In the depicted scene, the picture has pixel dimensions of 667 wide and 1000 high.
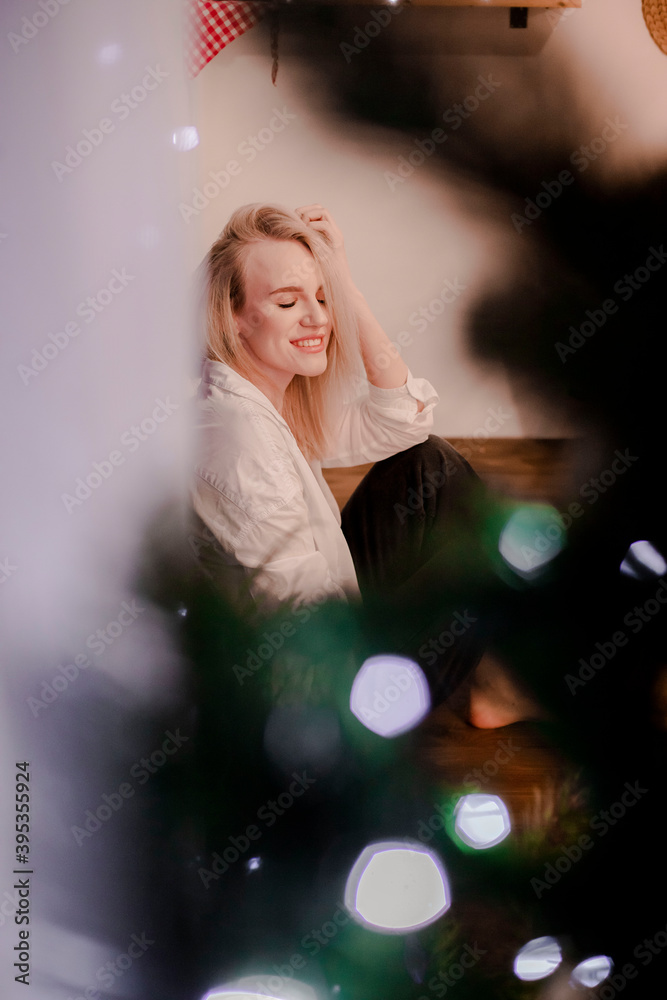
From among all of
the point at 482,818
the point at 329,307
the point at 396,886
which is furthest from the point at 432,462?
the point at 396,886

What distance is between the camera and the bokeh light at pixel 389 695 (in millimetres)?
1274

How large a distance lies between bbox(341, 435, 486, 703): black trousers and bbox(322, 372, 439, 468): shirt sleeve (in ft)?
0.08

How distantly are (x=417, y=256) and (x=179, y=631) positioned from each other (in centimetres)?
81

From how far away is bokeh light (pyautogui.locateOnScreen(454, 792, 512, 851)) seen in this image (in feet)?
4.25

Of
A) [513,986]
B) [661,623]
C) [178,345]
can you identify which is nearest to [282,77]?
[178,345]

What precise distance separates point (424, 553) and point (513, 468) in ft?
0.74

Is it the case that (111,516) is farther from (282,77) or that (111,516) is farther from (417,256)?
(282,77)

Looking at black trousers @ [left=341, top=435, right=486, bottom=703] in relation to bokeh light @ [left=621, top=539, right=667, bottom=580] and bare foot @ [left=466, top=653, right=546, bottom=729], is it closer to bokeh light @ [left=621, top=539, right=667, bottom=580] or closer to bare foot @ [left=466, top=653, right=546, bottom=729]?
bare foot @ [left=466, top=653, right=546, bottom=729]

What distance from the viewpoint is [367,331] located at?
4.08 ft

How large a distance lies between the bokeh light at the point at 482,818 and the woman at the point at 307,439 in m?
0.22

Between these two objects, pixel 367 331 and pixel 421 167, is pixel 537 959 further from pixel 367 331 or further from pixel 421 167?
pixel 421 167

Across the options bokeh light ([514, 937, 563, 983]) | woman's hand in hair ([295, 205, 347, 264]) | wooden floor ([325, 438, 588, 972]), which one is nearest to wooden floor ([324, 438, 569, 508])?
wooden floor ([325, 438, 588, 972])

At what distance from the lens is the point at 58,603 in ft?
4.27

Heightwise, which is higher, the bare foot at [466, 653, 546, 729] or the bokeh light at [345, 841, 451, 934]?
the bare foot at [466, 653, 546, 729]
